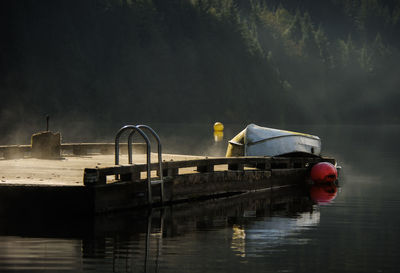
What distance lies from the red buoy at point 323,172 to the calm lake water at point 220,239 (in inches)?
152

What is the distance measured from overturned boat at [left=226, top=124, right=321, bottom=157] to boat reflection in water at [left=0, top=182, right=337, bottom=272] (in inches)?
209

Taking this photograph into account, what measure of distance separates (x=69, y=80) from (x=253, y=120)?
3512cm

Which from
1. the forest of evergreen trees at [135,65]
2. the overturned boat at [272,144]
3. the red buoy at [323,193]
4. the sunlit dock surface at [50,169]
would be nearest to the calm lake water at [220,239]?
the red buoy at [323,193]

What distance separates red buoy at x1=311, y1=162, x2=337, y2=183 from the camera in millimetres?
25614

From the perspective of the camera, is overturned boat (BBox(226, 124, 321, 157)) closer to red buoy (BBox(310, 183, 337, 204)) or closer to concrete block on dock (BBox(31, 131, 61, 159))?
red buoy (BBox(310, 183, 337, 204))

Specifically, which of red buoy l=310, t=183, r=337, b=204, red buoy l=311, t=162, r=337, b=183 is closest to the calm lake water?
red buoy l=310, t=183, r=337, b=204

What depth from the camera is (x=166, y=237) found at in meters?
15.4

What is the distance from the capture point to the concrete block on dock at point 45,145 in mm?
22625

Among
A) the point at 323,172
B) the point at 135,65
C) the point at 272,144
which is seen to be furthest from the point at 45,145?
the point at 135,65

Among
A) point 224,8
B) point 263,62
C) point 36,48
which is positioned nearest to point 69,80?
point 36,48

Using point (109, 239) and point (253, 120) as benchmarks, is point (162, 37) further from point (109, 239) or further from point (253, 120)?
point (109, 239)

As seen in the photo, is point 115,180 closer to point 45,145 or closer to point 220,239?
point 220,239

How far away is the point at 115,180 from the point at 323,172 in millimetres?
9876

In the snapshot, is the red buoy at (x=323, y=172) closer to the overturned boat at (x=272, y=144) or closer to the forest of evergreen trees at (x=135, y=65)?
the overturned boat at (x=272, y=144)
